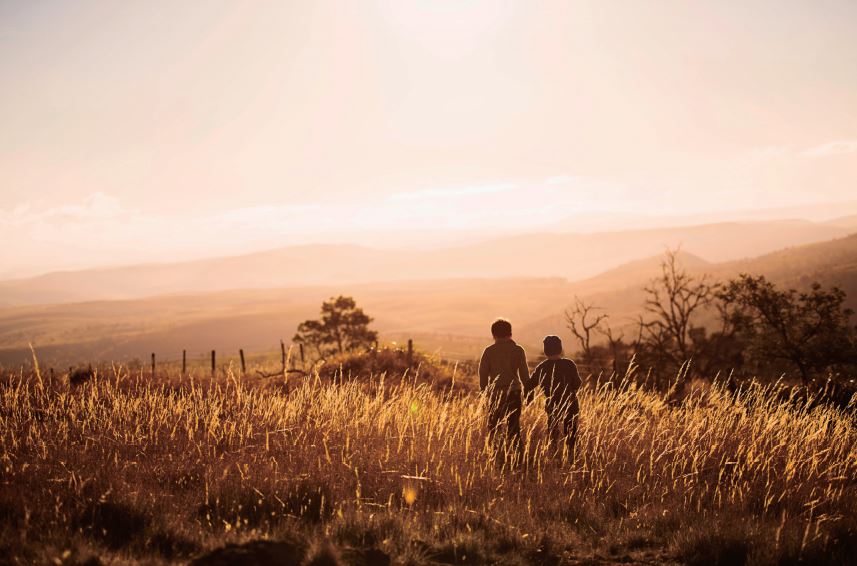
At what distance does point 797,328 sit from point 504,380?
1067 inches

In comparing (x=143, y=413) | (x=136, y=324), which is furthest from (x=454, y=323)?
(x=143, y=413)

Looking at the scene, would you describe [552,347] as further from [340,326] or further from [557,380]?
[340,326]

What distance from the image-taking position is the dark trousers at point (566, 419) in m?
8.69

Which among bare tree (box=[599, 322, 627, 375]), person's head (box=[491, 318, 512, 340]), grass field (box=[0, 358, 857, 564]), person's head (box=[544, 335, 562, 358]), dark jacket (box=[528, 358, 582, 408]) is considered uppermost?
person's head (box=[491, 318, 512, 340])

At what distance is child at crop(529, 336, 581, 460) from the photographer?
873 cm

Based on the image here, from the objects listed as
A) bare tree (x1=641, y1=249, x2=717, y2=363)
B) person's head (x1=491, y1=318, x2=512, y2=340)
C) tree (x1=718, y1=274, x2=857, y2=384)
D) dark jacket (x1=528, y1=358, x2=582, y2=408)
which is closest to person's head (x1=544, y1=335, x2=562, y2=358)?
dark jacket (x1=528, y1=358, x2=582, y2=408)

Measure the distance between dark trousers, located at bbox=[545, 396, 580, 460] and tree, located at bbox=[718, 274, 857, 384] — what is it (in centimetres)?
2332

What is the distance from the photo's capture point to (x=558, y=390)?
8859 millimetres

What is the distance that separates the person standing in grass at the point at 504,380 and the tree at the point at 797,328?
23.8m

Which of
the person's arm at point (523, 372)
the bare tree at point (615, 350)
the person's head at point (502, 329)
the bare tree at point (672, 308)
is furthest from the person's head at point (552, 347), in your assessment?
the bare tree at point (672, 308)

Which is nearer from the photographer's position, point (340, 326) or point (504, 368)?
point (504, 368)

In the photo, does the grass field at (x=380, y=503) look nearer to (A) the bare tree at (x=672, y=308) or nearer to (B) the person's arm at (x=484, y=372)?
(B) the person's arm at (x=484, y=372)

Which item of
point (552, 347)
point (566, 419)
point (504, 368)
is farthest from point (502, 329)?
point (566, 419)

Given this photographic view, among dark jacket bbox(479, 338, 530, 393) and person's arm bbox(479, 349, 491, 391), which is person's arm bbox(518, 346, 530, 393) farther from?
person's arm bbox(479, 349, 491, 391)
